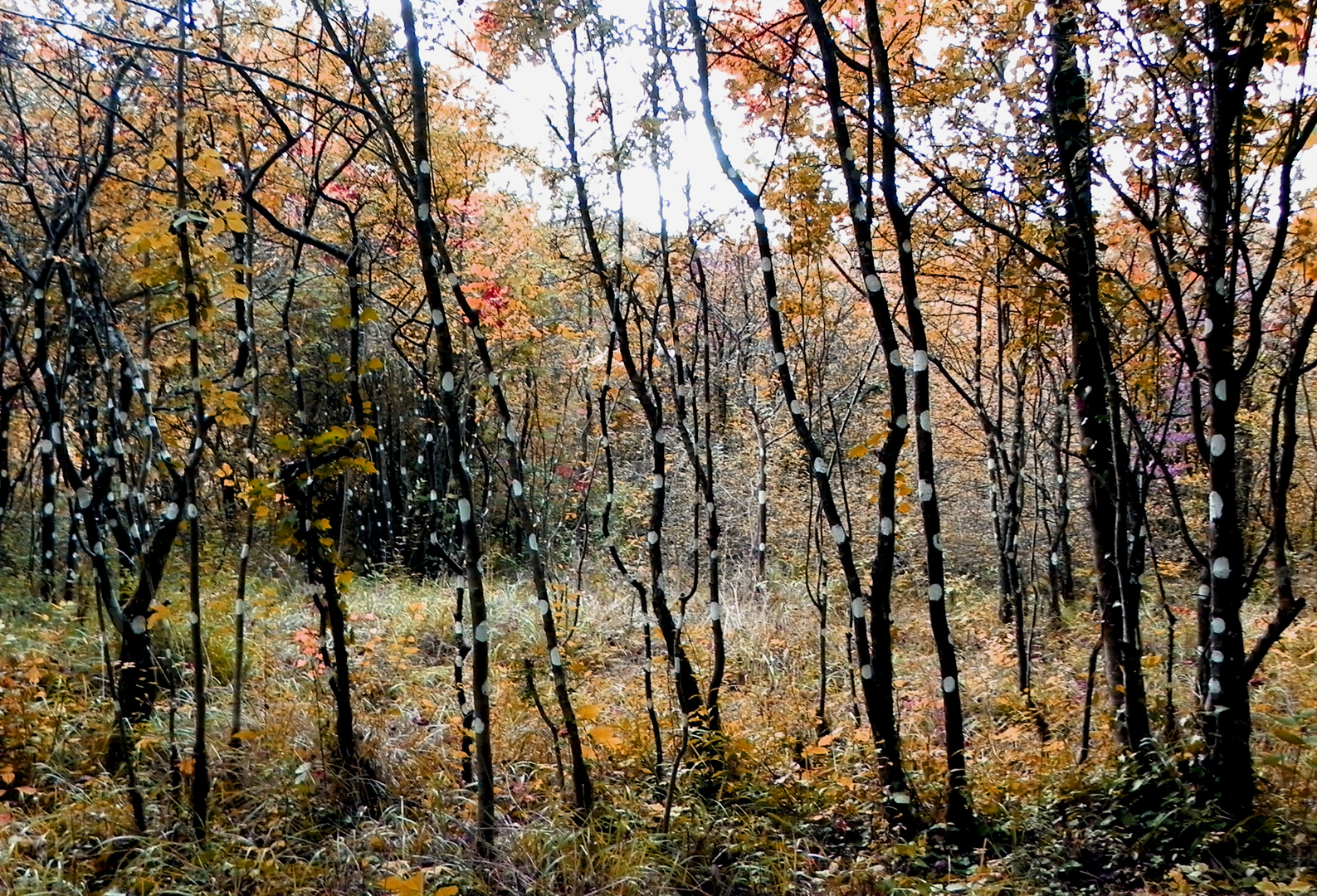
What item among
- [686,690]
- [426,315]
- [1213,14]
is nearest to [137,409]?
[426,315]

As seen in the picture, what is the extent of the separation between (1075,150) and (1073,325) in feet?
2.81

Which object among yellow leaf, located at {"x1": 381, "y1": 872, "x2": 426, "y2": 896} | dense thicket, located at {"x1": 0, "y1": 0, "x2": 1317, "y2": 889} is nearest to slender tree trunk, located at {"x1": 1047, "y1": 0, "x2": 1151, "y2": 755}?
A: dense thicket, located at {"x1": 0, "y1": 0, "x2": 1317, "y2": 889}

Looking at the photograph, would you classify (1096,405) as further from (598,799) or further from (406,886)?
(406,886)

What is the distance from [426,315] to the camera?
7336 mm

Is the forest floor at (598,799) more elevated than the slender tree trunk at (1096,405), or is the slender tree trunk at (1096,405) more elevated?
the slender tree trunk at (1096,405)

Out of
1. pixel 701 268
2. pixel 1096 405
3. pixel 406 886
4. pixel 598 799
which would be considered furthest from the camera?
pixel 701 268

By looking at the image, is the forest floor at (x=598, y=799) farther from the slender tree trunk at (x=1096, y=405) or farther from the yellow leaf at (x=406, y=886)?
the slender tree trunk at (x=1096, y=405)

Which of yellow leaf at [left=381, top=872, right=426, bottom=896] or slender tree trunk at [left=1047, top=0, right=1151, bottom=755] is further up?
slender tree trunk at [left=1047, top=0, right=1151, bottom=755]

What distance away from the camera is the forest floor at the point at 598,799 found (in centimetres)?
301

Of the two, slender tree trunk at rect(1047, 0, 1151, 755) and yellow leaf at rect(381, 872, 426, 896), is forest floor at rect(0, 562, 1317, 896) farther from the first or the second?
slender tree trunk at rect(1047, 0, 1151, 755)

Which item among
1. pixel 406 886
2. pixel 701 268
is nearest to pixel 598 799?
pixel 406 886

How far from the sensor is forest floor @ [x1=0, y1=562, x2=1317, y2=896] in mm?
3012

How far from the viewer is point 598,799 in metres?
3.61

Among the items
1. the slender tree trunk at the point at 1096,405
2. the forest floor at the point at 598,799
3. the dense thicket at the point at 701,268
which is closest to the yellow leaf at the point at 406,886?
the forest floor at the point at 598,799
